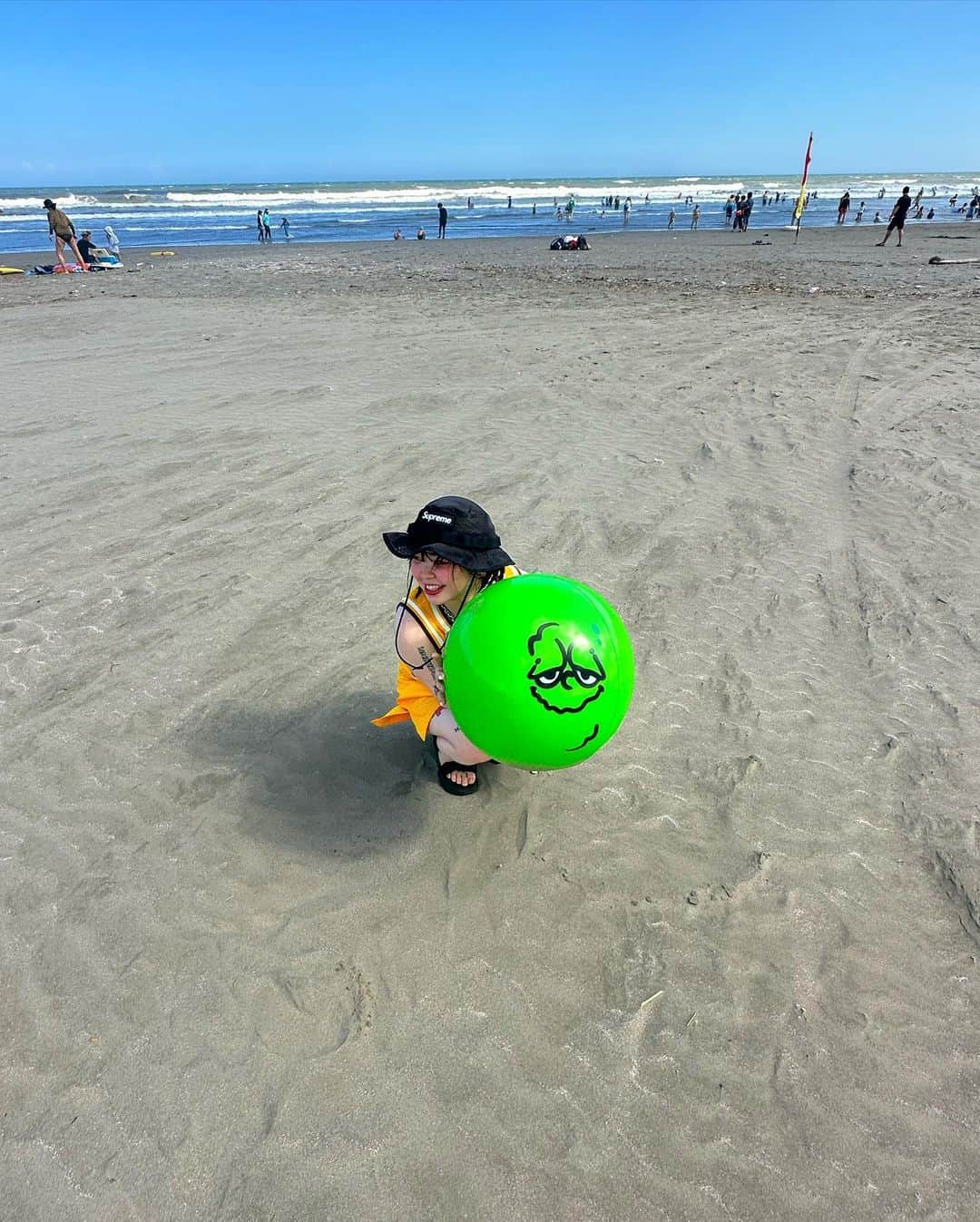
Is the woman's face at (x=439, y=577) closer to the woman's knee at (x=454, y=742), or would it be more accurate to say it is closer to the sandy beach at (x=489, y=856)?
the woman's knee at (x=454, y=742)

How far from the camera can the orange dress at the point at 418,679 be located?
299cm

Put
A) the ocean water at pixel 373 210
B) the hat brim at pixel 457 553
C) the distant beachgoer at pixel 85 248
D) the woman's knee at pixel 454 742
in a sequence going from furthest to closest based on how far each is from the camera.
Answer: the ocean water at pixel 373 210 → the distant beachgoer at pixel 85 248 → the woman's knee at pixel 454 742 → the hat brim at pixel 457 553

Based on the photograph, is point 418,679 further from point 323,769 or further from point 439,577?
point 323,769

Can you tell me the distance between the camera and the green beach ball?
2.19 metres

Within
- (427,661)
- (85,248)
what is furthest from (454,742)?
(85,248)

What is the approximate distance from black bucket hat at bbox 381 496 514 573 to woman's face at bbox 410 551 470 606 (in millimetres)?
64

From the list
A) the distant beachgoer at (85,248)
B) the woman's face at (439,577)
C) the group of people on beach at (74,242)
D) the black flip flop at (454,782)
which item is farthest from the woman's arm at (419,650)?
the distant beachgoer at (85,248)

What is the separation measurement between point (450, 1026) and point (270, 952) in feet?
2.36

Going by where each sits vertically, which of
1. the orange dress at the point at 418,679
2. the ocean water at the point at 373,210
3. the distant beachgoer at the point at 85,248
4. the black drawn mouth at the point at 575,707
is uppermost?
the black drawn mouth at the point at 575,707

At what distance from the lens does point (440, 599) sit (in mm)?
2943

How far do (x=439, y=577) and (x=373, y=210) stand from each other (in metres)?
65.1

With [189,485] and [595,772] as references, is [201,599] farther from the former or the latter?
[595,772]

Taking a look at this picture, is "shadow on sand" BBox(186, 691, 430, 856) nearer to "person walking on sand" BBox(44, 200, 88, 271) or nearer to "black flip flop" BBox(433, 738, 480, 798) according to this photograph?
"black flip flop" BBox(433, 738, 480, 798)

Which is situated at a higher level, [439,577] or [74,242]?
[439,577]
